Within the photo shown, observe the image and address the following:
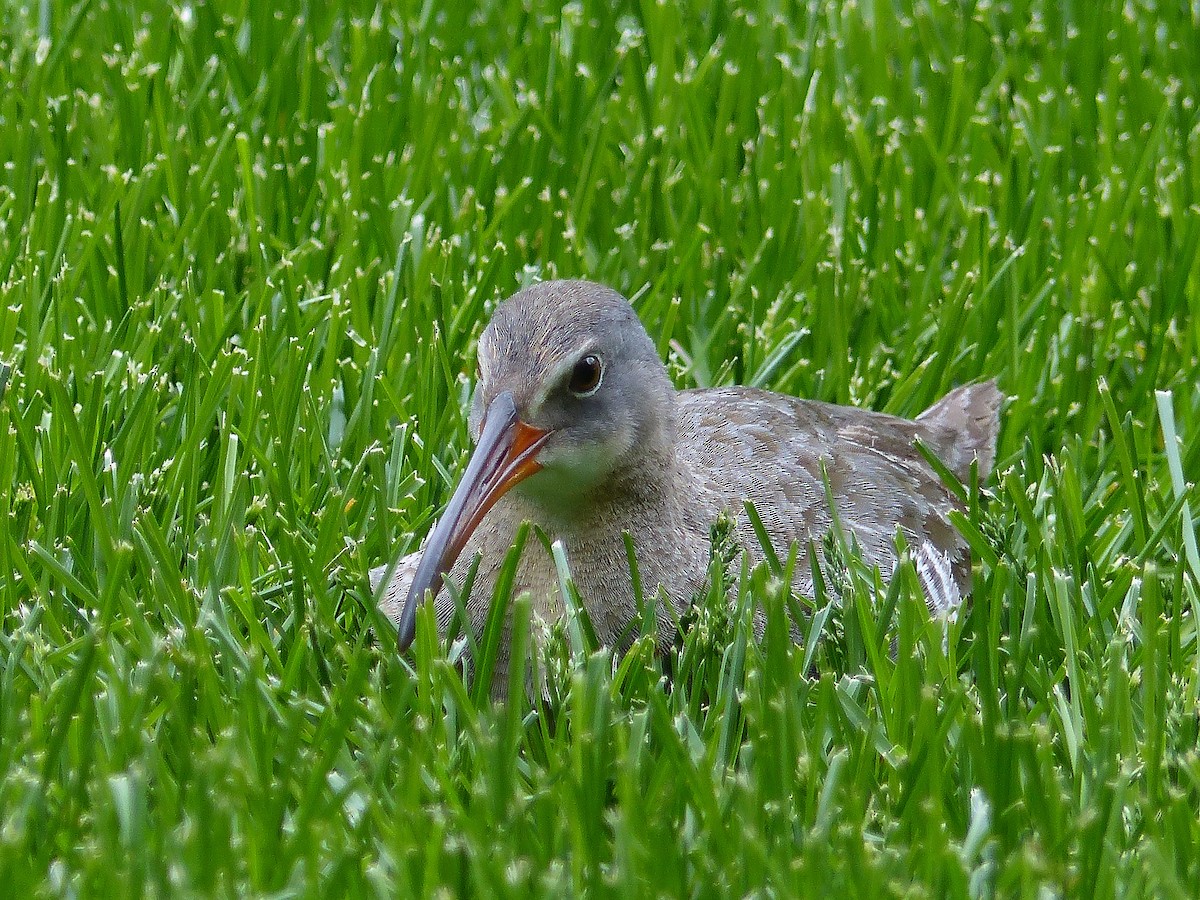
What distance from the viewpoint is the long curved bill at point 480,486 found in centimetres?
351

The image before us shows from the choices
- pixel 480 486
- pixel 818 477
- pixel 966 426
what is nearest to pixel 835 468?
pixel 818 477

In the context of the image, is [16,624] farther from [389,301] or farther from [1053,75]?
[1053,75]

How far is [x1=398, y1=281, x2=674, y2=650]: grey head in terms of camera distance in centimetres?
364

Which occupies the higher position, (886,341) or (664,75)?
(664,75)

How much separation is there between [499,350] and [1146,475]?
6.27 feet

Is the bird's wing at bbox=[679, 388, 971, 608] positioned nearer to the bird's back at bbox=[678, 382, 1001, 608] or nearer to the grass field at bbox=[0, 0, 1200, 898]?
the bird's back at bbox=[678, 382, 1001, 608]

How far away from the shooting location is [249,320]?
507 cm

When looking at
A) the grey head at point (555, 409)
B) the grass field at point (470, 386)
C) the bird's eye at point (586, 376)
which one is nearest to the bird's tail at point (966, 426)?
the grass field at point (470, 386)

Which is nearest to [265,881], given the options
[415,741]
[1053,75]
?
[415,741]


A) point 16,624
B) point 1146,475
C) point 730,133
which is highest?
point 730,133

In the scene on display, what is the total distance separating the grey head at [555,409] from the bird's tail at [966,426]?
1184 millimetres

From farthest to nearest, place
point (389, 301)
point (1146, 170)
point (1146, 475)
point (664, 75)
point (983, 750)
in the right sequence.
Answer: point (664, 75), point (1146, 170), point (389, 301), point (1146, 475), point (983, 750)

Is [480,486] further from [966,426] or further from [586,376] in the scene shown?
[966,426]

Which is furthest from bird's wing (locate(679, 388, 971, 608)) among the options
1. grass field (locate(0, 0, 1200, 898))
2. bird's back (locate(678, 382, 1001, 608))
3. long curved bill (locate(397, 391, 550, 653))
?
long curved bill (locate(397, 391, 550, 653))
